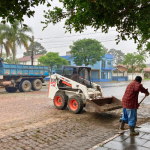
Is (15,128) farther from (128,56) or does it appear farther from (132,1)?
(128,56)

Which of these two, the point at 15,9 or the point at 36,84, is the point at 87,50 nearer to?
the point at 36,84

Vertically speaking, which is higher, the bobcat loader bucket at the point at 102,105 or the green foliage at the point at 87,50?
the green foliage at the point at 87,50

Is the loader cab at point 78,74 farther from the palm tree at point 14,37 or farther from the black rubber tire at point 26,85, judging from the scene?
the palm tree at point 14,37

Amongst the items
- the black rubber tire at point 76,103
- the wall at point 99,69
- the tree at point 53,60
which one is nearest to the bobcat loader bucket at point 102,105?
the black rubber tire at point 76,103

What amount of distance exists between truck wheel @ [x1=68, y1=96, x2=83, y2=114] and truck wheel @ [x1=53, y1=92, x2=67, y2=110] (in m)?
0.52

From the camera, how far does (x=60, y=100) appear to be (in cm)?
980

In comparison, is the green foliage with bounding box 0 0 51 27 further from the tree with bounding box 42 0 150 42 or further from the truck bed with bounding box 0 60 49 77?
the truck bed with bounding box 0 60 49 77

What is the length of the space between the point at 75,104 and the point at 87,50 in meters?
28.4

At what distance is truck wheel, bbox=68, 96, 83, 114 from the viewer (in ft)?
28.2

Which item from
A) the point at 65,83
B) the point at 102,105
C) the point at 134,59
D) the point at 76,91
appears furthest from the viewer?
the point at 134,59

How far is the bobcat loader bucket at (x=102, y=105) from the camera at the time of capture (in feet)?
25.5

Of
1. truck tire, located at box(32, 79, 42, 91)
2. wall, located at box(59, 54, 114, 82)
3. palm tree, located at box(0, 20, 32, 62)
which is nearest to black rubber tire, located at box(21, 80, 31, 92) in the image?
truck tire, located at box(32, 79, 42, 91)

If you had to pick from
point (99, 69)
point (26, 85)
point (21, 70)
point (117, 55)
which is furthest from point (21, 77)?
point (117, 55)

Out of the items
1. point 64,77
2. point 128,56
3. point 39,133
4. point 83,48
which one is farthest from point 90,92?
point 128,56
